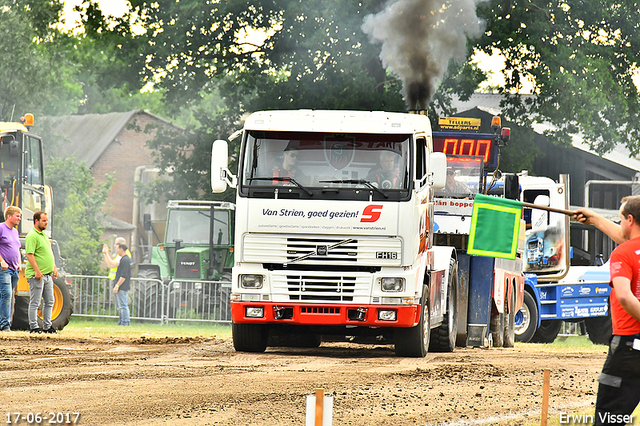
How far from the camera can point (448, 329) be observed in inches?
613

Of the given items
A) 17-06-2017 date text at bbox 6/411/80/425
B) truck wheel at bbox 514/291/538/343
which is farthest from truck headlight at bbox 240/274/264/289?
truck wheel at bbox 514/291/538/343

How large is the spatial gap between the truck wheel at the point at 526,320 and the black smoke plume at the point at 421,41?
478cm

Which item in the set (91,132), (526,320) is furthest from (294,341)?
(91,132)

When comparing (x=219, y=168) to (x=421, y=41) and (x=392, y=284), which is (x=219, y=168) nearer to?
(x=392, y=284)

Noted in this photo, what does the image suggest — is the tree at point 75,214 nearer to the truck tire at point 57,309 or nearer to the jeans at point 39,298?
the truck tire at point 57,309

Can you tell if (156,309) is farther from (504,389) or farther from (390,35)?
(504,389)

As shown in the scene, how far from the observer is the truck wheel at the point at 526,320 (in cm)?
2162

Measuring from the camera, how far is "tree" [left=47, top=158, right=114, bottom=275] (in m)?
47.2

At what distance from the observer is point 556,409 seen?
9.25m

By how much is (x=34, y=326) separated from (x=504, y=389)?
28.2 ft

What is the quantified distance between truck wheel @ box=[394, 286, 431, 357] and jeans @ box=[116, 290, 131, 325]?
1203 centimetres

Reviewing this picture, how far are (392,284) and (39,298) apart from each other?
6.40m

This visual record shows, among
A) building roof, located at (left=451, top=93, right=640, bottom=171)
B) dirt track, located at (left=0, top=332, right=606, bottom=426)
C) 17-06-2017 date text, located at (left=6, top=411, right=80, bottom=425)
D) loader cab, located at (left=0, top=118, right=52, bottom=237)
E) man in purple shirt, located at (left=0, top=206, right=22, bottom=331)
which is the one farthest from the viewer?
building roof, located at (left=451, top=93, right=640, bottom=171)

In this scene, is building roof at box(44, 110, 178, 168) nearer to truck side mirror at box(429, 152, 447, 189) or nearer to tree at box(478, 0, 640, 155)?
tree at box(478, 0, 640, 155)
